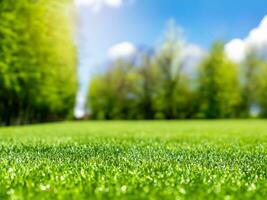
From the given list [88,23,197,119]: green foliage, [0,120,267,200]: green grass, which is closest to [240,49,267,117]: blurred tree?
[88,23,197,119]: green foliage

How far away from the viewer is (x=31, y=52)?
52.9 metres

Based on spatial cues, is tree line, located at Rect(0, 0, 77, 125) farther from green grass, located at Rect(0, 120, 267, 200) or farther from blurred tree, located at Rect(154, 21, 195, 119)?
blurred tree, located at Rect(154, 21, 195, 119)

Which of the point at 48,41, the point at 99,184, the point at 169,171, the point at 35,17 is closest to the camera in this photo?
the point at 99,184

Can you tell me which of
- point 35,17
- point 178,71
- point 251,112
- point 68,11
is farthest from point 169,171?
point 251,112

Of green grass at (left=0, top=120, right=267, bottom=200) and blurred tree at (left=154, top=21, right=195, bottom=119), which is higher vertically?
blurred tree at (left=154, top=21, right=195, bottom=119)

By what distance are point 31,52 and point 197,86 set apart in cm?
5884

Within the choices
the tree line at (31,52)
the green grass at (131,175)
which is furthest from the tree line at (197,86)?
the green grass at (131,175)

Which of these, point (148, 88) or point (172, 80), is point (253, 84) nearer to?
point (172, 80)

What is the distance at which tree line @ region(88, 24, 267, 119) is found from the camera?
4061 inches

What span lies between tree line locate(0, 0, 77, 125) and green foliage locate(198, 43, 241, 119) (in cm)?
4089

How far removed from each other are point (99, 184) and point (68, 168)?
2405 mm

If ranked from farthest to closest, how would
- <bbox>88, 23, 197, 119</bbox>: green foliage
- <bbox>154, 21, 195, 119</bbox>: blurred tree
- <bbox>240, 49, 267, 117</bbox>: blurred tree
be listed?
<bbox>240, 49, 267, 117</bbox>: blurred tree → <bbox>88, 23, 197, 119</bbox>: green foliage → <bbox>154, 21, 195, 119</bbox>: blurred tree

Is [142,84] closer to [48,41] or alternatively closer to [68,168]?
[48,41]

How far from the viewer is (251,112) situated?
10862cm
